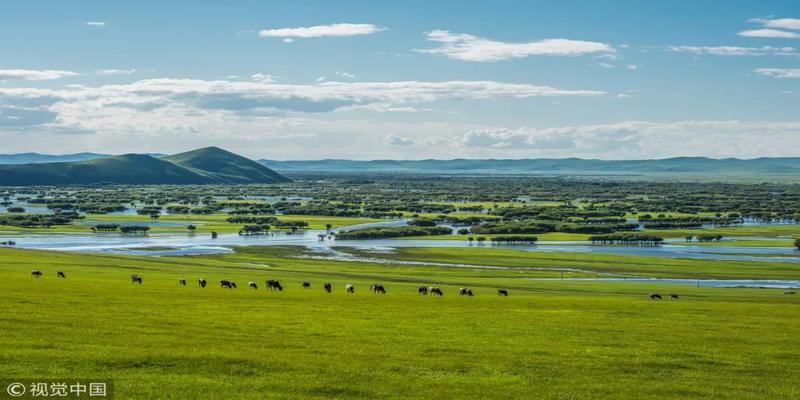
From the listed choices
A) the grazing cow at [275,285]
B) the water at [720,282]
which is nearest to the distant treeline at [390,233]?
the water at [720,282]

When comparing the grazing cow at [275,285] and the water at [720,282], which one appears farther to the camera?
the water at [720,282]

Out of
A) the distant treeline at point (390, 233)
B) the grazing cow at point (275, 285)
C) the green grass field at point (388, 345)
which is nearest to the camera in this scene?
the green grass field at point (388, 345)

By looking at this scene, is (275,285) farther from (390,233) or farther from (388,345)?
(390,233)

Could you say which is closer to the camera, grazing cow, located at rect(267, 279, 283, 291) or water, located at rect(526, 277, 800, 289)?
grazing cow, located at rect(267, 279, 283, 291)

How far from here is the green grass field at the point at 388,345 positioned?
20594mm

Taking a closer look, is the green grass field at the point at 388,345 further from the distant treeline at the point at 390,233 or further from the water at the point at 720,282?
the distant treeline at the point at 390,233

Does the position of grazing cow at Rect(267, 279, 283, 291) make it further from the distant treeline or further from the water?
the distant treeline

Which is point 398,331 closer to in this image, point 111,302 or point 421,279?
point 111,302

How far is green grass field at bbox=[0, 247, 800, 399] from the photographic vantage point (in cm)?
2059

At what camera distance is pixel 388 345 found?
26000mm

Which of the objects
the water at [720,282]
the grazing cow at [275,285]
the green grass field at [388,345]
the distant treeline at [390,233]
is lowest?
the water at [720,282]

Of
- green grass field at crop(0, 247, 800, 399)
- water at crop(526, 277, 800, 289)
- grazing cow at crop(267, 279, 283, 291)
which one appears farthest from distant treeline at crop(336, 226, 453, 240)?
green grass field at crop(0, 247, 800, 399)

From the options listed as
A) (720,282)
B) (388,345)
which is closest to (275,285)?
(388,345)

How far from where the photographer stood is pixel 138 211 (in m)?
198
